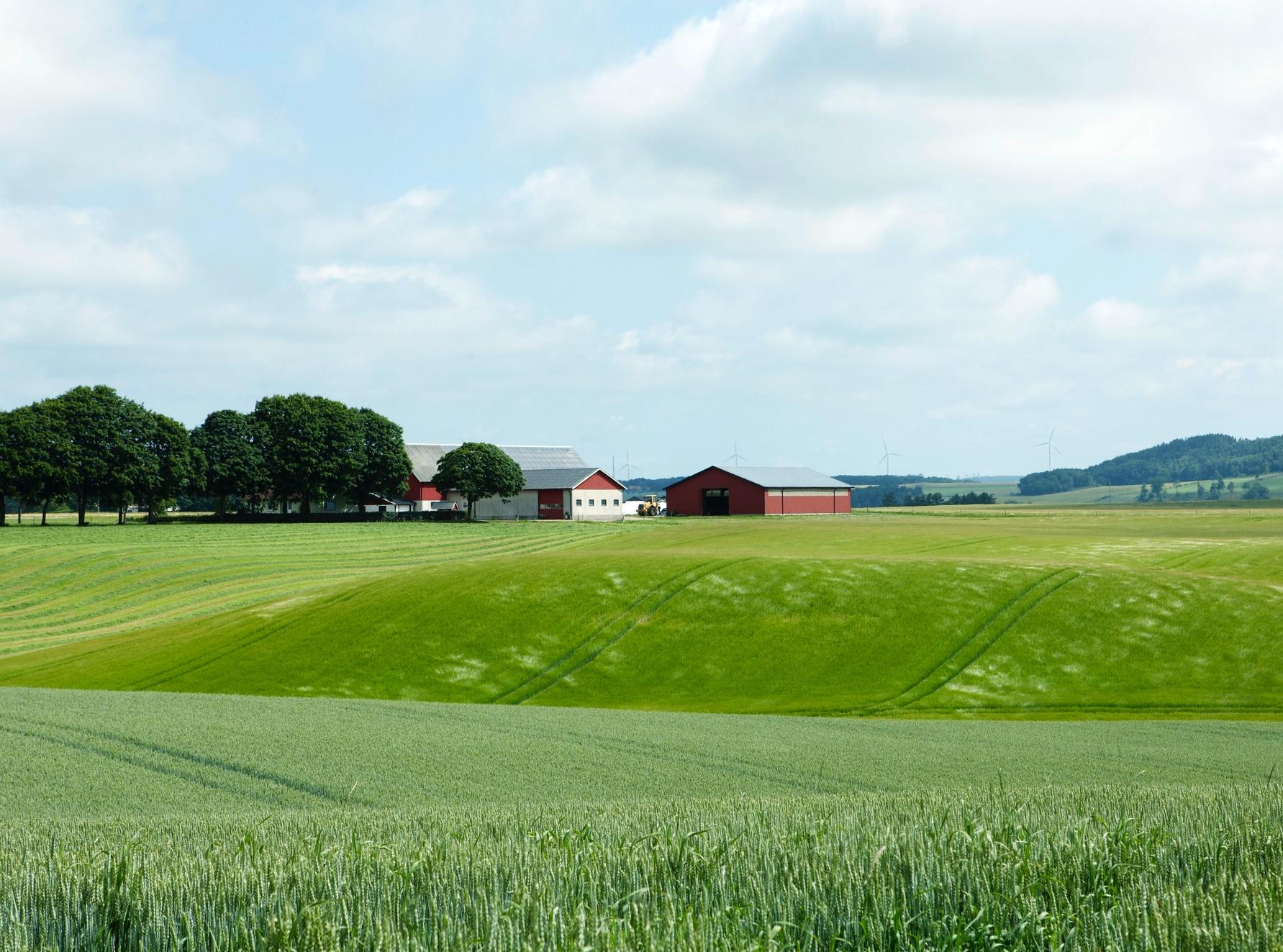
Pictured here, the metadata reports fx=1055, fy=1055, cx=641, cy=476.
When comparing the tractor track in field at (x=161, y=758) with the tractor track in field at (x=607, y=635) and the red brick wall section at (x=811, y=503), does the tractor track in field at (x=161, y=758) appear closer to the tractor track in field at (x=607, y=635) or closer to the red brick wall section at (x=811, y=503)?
the tractor track in field at (x=607, y=635)

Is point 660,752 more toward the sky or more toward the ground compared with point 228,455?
more toward the ground

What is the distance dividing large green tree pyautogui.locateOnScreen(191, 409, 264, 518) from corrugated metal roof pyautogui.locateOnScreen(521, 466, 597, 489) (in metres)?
35.1

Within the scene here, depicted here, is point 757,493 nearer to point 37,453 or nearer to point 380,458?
point 380,458

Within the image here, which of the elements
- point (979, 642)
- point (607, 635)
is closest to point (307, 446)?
point (607, 635)

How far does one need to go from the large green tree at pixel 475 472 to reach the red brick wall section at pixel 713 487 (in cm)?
2441

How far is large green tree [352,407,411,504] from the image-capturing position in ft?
448

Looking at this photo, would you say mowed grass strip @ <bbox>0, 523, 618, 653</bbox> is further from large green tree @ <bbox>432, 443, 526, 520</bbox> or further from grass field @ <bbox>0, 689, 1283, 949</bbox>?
grass field @ <bbox>0, 689, 1283, 949</bbox>

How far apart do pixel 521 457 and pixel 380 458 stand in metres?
36.6

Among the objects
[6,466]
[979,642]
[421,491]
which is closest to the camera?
→ [979,642]

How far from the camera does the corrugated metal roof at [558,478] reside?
140625 mm

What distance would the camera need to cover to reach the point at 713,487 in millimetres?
138500

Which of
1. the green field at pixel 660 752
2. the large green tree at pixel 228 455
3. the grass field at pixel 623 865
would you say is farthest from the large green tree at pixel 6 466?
the grass field at pixel 623 865

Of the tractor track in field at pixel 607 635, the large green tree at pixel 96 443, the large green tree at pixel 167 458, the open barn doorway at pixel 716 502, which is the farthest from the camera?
the open barn doorway at pixel 716 502

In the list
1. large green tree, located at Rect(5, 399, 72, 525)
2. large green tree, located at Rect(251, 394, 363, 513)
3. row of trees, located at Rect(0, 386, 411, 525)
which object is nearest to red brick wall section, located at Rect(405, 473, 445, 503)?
row of trees, located at Rect(0, 386, 411, 525)
